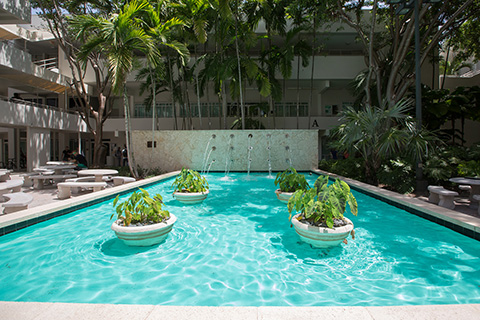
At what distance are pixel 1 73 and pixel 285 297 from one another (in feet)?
66.2

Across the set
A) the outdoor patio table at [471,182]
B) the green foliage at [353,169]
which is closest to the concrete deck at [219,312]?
the outdoor patio table at [471,182]

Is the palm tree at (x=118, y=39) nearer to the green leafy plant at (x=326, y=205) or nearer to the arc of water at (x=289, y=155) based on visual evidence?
the green leafy plant at (x=326, y=205)

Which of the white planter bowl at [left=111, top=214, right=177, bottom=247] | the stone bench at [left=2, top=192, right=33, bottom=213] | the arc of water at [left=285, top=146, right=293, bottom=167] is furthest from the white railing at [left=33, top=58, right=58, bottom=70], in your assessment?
the white planter bowl at [left=111, top=214, right=177, bottom=247]

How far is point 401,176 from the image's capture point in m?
8.12

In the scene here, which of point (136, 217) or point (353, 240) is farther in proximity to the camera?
point (353, 240)

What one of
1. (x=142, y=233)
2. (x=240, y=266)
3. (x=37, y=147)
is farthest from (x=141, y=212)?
(x=37, y=147)

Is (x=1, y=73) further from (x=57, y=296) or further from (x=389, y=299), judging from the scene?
(x=389, y=299)

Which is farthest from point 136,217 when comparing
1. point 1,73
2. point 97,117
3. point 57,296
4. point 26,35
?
point 26,35

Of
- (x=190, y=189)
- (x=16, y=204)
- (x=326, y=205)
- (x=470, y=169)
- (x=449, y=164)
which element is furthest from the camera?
(x=449, y=164)

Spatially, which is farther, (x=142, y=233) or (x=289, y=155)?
(x=289, y=155)

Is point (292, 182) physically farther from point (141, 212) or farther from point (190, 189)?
point (141, 212)

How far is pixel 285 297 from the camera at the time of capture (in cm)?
278

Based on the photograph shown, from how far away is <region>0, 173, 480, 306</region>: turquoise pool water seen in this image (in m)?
2.79

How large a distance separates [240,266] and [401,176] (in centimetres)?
657
